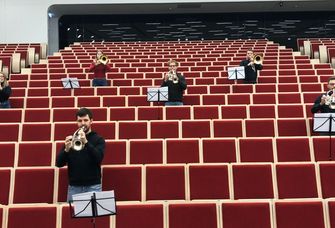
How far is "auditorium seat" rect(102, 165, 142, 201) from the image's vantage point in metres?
1.40

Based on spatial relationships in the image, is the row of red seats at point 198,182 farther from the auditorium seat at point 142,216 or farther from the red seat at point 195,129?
the red seat at point 195,129

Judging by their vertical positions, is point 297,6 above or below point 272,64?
above

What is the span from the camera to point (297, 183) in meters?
1.38

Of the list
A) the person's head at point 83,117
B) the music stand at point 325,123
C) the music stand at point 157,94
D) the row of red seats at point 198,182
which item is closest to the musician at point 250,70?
Result: the music stand at point 157,94

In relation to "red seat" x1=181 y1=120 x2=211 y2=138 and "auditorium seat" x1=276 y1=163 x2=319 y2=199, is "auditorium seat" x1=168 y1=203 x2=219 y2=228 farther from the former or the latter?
"red seat" x1=181 y1=120 x2=211 y2=138

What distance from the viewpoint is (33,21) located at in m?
5.12

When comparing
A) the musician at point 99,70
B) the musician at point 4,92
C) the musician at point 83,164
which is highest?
the musician at point 99,70

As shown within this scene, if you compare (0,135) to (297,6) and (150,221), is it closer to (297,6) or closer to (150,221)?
(150,221)

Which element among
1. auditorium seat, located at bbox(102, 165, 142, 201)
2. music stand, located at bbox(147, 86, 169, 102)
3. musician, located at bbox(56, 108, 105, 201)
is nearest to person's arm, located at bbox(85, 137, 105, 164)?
musician, located at bbox(56, 108, 105, 201)

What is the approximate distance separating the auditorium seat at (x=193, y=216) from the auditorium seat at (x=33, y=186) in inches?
18.5

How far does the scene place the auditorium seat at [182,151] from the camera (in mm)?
1628

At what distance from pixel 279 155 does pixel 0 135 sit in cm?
108

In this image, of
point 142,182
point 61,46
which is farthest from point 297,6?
point 142,182

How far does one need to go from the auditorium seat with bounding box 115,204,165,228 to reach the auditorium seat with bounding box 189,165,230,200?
294 mm
